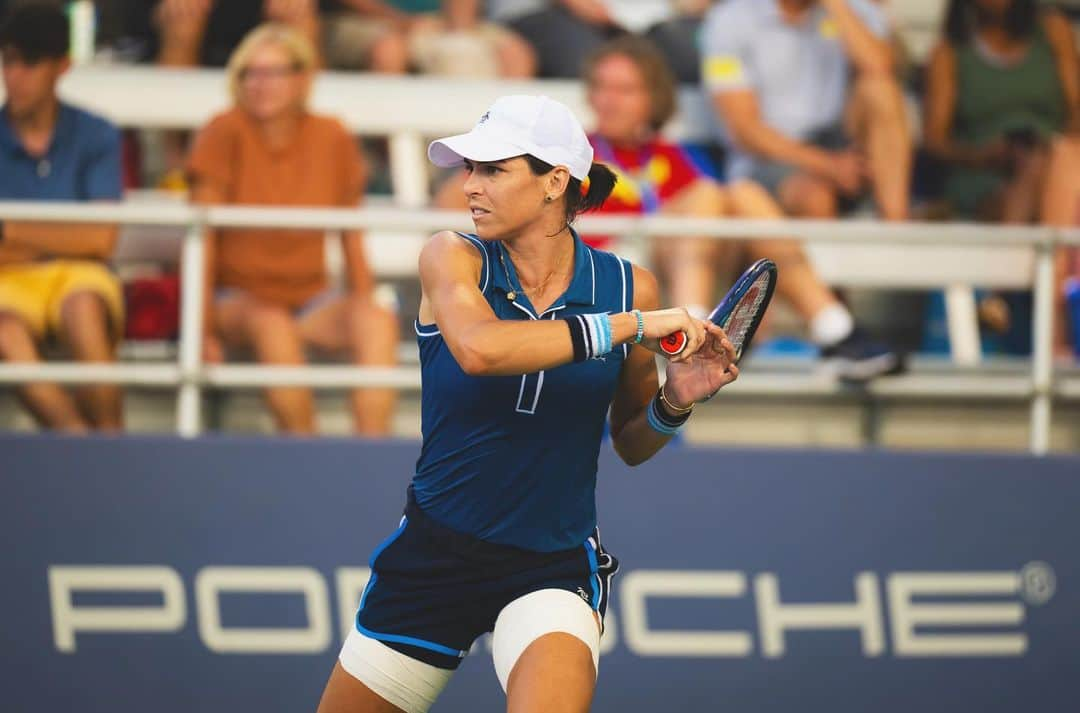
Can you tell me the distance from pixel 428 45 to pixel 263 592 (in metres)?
2.93

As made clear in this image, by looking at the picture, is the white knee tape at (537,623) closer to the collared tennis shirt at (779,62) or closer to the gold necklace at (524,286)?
the gold necklace at (524,286)

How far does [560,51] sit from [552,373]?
419 centimetres

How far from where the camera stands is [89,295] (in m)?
5.68

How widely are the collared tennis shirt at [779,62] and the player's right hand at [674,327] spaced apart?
11.9ft

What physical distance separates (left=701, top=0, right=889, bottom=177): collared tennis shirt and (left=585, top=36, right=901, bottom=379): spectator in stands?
0.52 meters

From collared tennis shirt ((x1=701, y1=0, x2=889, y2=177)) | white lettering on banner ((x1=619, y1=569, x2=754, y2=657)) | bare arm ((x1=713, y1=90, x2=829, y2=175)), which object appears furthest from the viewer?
collared tennis shirt ((x1=701, y1=0, x2=889, y2=177))

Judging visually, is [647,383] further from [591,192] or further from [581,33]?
[581,33]

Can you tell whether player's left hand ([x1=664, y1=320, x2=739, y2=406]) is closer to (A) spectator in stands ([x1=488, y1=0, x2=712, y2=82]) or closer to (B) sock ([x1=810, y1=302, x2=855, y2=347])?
(B) sock ([x1=810, y1=302, x2=855, y2=347])

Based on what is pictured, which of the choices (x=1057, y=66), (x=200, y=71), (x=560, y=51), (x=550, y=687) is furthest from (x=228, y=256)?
(x=1057, y=66)

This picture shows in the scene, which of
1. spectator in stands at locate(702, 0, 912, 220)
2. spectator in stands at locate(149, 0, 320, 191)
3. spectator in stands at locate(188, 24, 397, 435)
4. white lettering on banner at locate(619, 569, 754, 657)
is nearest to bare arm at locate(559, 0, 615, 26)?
spectator in stands at locate(702, 0, 912, 220)

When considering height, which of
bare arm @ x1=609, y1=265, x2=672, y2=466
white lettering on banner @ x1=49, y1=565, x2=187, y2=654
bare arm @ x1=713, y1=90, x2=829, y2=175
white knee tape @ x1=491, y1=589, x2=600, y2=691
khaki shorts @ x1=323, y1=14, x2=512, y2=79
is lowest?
white lettering on banner @ x1=49, y1=565, x2=187, y2=654

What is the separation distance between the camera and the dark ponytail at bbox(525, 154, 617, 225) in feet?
11.8

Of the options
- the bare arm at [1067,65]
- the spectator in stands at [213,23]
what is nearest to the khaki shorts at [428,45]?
the spectator in stands at [213,23]

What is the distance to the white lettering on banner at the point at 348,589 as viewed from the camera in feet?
18.2
